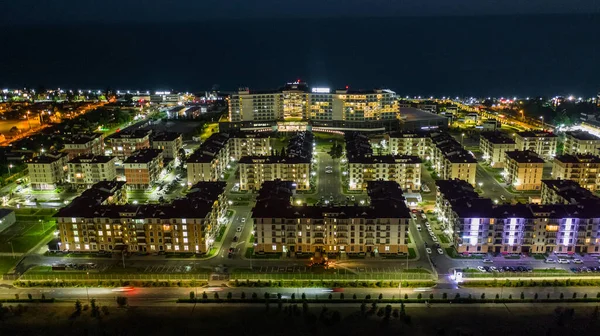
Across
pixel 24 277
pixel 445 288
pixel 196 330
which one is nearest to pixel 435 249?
pixel 445 288

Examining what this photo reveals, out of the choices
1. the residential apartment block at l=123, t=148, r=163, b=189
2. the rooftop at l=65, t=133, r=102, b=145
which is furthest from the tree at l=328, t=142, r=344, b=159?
the rooftop at l=65, t=133, r=102, b=145

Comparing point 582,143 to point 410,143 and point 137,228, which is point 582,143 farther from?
point 137,228

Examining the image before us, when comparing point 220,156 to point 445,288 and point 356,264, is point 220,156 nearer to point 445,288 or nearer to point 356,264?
point 356,264

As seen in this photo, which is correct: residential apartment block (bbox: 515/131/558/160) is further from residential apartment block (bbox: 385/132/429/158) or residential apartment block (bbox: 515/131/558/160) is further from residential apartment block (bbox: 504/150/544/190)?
residential apartment block (bbox: 385/132/429/158)

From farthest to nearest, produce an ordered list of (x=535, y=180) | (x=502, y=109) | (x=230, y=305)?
(x=502, y=109), (x=535, y=180), (x=230, y=305)

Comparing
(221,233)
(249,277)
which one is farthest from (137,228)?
(249,277)

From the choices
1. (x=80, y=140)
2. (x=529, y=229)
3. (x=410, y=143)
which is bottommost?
(x=529, y=229)

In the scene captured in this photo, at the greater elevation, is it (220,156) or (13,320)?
(220,156)
